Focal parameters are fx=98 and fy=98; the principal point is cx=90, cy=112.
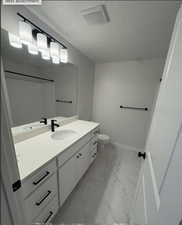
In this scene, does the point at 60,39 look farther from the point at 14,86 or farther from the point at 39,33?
the point at 14,86

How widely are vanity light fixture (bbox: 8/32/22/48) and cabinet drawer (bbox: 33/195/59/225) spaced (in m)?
1.59

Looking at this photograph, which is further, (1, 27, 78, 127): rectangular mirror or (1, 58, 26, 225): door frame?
(1, 27, 78, 127): rectangular mirror

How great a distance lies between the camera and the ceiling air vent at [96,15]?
96 centimetres

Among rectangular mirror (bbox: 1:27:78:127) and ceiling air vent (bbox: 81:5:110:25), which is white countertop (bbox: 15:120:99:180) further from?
ceiling air vent (bbox: 81:5:110:25)

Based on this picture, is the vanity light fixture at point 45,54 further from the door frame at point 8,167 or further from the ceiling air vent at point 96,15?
the door frame at point 8,167

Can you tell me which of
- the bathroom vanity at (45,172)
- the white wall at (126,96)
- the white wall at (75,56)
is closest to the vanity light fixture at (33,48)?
the white wall at (75,56)

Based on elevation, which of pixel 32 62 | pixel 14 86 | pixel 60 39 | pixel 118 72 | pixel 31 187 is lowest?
pixel 31 187

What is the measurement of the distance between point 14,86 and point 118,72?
2.18 m

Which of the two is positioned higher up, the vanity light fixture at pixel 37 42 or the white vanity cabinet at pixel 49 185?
the vanity light fixture at pixel 37 42

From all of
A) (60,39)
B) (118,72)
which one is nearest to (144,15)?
(60,39)

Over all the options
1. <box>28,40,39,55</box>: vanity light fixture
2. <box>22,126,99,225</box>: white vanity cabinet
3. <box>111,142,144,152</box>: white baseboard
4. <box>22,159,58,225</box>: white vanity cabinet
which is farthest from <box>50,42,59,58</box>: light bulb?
<box>111,142,144,152</box>: white baseboard

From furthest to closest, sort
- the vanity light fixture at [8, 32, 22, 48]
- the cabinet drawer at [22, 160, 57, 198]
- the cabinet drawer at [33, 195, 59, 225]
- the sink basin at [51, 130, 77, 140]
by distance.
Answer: the sink basin at [51, 130, 77, 140] < the vanity light fixture at [8, 32, 22, 48] < the cabinet drawer at [33, 195, 59, 225] < the cabinet drawer at [22, 160, 57, 198]

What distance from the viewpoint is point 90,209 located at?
1233mm

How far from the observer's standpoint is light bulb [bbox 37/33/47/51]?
114 cm
